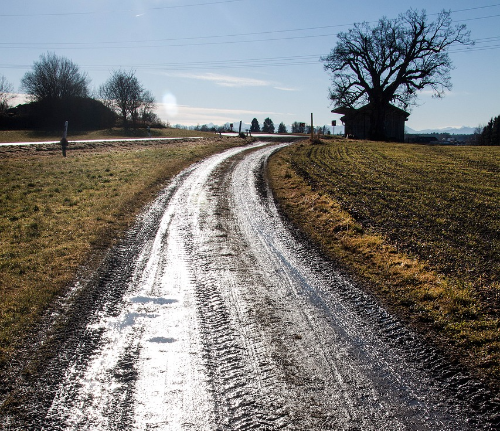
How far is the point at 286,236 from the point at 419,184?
24.0ft

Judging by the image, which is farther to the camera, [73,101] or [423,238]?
[73,101]

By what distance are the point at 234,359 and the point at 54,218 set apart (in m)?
7.70

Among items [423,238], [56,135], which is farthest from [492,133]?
[423,238]

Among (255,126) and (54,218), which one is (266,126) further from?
(54,218)

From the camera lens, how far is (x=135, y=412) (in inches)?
136

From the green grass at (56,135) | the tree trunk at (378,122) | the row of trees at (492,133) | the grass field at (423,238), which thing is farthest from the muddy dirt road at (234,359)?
the row of trees at (492,133)

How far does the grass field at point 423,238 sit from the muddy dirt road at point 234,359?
52 centimetres

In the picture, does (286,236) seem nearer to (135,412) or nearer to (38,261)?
(38,261)

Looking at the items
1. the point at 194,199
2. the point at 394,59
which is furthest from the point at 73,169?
the point at 394,59

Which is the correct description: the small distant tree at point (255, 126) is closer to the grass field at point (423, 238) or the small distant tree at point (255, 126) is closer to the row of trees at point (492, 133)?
the row of trees at point (492, 133)

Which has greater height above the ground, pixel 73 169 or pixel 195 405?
pixel 73 169

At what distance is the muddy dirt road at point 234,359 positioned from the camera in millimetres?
3410

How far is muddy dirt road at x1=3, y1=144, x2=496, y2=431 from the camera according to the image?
134 inches

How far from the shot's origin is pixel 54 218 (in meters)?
10.2
